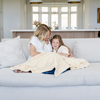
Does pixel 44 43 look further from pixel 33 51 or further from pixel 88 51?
pixel 88 51

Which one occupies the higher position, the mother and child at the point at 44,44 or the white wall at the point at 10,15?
the white wall at the point at 10,15

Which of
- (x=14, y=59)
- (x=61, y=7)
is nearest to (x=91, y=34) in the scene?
(x=14, y=59)

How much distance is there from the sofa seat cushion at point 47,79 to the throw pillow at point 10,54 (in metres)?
0.41

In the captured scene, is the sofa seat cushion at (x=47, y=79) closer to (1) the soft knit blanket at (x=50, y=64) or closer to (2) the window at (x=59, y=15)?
(1) the soft knit blanket at (x=50, y=64)

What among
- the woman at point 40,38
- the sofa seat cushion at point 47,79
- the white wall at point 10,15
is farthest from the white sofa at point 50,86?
the white wall at point 10,15

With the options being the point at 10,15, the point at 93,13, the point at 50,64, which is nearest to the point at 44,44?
the point at 50,64

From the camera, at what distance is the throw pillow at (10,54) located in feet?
7.11

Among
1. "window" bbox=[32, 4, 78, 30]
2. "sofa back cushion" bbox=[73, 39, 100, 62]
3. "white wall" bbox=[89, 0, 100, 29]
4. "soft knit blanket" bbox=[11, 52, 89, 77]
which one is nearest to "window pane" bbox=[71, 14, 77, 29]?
"window" bbox=[32, 4, 78, 30]

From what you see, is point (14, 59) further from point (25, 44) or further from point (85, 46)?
point (85, 46)

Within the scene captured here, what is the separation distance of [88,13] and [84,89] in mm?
6876

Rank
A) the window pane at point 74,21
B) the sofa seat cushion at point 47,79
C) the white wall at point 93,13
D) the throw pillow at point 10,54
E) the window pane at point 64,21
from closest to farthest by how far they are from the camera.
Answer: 1. the sofa seat cushion at point 47,79
2. the throw pillow at point 10,54
3. the white wall at point 93,13
4. the window pane at point 74,21
5. the window pane at point 64,21

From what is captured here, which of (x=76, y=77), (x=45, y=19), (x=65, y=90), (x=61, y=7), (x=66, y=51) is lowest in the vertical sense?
(x=65, y=90)

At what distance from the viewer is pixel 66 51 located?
2246 mm

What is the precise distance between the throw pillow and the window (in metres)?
7.75
